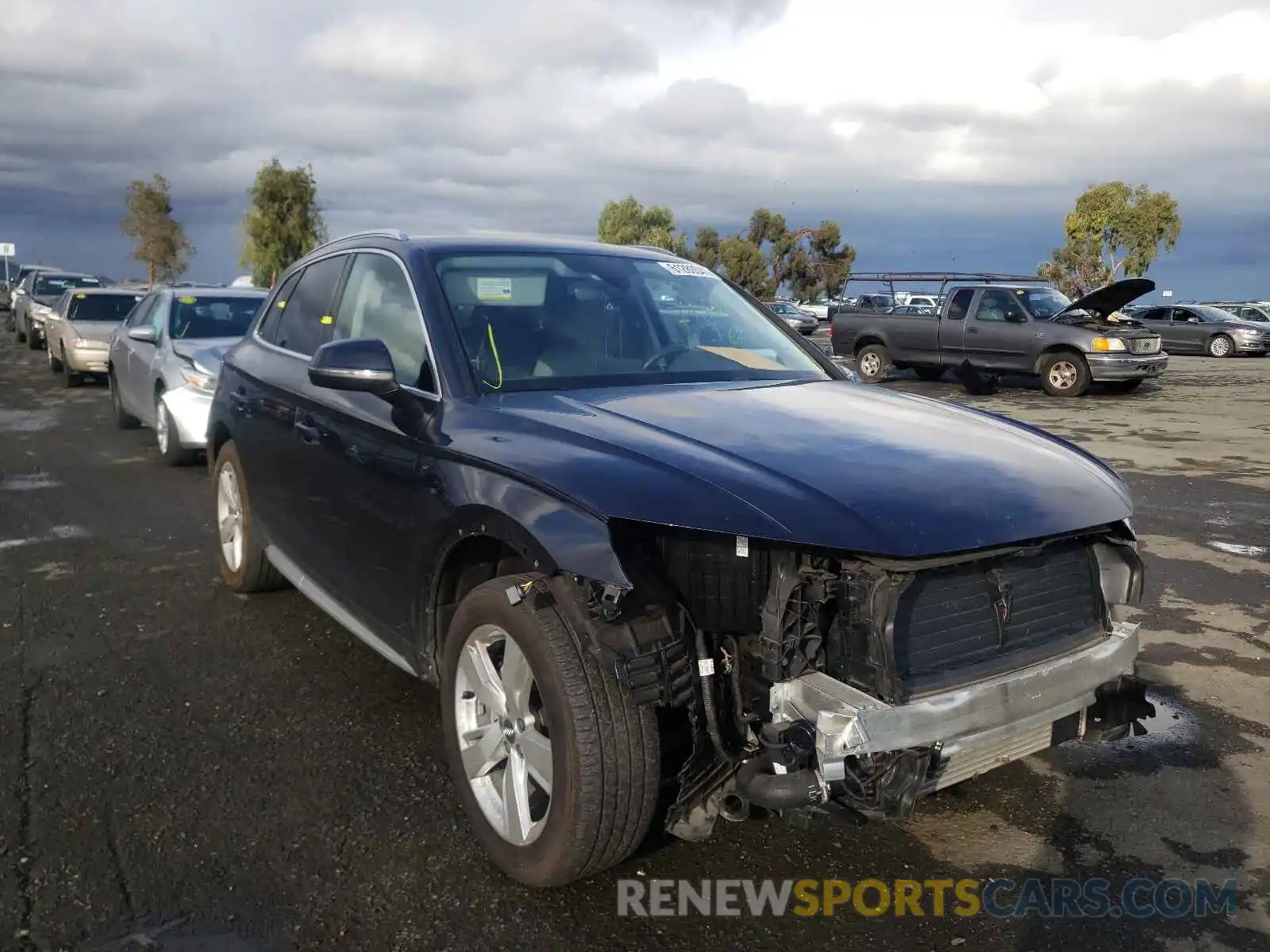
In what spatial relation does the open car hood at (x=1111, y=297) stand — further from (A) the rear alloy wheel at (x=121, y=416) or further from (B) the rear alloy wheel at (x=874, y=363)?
(A) the rear alloy wheel at (x=121, y=416)

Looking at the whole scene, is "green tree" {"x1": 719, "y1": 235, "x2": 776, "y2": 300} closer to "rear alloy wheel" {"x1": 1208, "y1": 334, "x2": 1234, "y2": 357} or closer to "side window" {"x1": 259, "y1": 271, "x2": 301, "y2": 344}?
"rear alloy wheel" {"x1": 1208, "y1": 334, "x2": 1234, "y2": 357}

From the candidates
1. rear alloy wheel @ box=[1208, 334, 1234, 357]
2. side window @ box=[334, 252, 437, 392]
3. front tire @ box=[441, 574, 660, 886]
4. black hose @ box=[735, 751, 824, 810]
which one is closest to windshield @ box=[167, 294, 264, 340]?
side window @ box=[334, 252, 437, 392]

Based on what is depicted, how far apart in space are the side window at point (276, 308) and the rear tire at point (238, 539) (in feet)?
2.01

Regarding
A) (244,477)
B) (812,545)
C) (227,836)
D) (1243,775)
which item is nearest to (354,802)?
(227,836)

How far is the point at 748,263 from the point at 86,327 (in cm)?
5882

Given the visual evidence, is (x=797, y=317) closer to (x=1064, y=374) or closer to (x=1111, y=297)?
(x=1064, y=374)

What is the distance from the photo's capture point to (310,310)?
4.82m

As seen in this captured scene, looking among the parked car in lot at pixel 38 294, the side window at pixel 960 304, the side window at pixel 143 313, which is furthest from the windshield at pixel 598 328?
the parked car in lot at pixel 38 294

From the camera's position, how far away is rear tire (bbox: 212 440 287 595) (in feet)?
17.3

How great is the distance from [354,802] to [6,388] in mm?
17029

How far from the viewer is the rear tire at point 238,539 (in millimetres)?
5273

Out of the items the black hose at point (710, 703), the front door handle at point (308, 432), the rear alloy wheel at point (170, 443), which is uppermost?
the front door handle at point (308, 432)

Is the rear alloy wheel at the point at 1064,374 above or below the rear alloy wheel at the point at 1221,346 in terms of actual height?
above

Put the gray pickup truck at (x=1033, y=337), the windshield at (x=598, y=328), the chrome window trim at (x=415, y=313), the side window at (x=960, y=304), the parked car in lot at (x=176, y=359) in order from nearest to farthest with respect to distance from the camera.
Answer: the chrome window trim at (x=415, y=313) < the windshield at (x=598, y=328) < the parked car in lot at (x=176, y=359) < the gray pickup truck at (x=1033, y=337) < the side window at (x=960, y=304)
